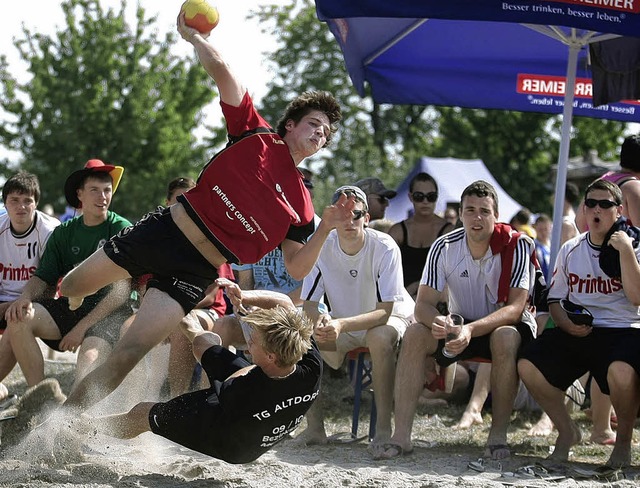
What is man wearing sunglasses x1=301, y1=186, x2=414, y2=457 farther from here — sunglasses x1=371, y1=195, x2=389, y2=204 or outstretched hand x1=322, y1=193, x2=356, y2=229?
sunglasses x1=371, y1=195, x2=389, y2=204

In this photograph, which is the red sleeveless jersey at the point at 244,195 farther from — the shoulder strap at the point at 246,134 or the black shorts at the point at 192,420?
the black shorts at the point at 192,420

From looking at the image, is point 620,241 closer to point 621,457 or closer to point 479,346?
point 479,346

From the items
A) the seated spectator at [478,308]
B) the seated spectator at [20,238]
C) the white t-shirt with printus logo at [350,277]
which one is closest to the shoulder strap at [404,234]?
the white t-shirt with printus logo at [350,277]

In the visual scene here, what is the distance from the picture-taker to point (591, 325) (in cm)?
555

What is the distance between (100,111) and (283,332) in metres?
21.0

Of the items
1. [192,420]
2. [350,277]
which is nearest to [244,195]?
[192,420]

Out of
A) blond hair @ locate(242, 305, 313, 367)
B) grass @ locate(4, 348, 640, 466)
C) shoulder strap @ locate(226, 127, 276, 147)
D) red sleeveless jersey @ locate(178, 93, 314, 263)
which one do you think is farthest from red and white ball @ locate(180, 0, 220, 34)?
grass @ locate(4, 348, 640, 466)

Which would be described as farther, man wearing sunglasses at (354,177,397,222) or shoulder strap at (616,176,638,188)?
man wearing sunglasses at (354,177,397,222)

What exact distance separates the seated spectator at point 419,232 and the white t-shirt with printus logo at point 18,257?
2.85 meters

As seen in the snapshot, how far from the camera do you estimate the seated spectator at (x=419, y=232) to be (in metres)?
7.59

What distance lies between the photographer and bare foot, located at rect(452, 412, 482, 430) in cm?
656

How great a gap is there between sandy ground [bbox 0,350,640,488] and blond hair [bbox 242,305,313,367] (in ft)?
2.35

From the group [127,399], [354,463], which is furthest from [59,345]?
[354,463]

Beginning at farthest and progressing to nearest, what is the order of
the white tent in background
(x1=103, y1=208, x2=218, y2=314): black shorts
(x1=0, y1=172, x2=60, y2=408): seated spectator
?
1. the white tent in background
2. (x1=0, y1=172, x2=60, y2=408): seated spectator
3. (x1=103, y1=208, x2=218, y2=314): black shorts
